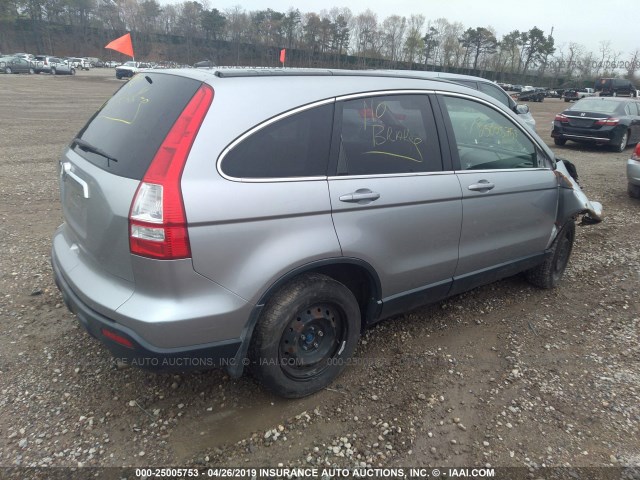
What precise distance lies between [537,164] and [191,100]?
2889mm

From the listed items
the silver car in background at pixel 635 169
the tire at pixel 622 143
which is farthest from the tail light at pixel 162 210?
the tire at pixel 622 143

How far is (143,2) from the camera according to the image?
94.4 metres

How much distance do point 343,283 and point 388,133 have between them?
3.22ft

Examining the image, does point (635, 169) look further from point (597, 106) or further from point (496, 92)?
point (597, 106)

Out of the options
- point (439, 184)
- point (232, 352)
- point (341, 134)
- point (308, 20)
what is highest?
point (308, 20)

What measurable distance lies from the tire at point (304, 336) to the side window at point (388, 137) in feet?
2.33

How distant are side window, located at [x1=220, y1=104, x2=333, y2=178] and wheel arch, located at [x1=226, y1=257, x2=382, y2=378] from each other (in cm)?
51

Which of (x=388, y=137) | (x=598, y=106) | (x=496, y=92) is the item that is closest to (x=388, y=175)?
(x=388, y=137)

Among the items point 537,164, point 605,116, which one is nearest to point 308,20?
point 605,116

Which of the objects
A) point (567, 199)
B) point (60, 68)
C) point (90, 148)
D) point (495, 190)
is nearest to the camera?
point (90, 148)

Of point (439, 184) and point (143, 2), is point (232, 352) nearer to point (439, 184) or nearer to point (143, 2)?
point (439, 184)

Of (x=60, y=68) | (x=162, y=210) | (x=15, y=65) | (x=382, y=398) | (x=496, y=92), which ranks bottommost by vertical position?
(x=382, y=398)

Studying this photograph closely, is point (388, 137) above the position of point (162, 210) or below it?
above

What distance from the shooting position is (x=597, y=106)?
508 inches
